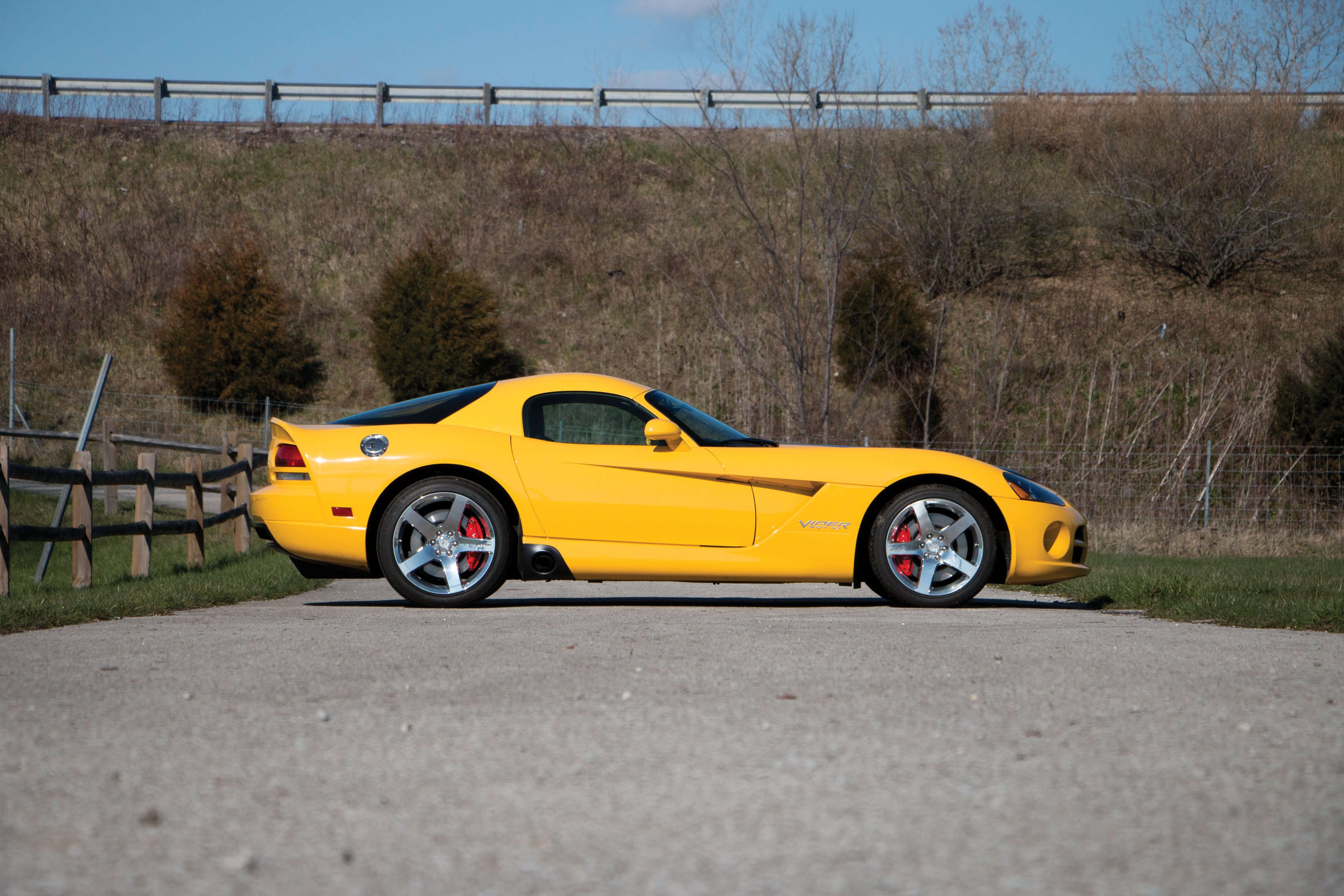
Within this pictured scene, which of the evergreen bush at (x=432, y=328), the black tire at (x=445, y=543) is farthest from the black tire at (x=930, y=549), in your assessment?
the evergreen bush at (x=432, y=328)

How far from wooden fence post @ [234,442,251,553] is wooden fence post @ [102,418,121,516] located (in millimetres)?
1671

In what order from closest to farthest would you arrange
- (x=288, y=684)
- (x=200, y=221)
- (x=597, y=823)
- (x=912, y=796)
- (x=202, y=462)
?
(x=597, y=823)
(x=912, y=796)
(x=288, y=684)
(x=202, y=462)
(x=200, y=221)

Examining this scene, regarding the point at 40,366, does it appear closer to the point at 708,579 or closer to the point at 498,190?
the point at 498,190

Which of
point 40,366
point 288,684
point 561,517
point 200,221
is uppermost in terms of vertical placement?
point 200,221

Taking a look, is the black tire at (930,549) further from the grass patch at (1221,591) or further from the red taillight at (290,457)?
the red taillight at (290,457)

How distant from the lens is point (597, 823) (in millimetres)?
2635

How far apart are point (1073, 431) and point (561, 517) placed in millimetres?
18660

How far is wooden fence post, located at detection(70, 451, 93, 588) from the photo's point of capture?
8.75 m

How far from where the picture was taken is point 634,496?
7.24 metres

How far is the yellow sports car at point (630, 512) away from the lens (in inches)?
285

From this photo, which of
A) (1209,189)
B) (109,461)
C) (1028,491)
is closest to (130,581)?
(109,461)

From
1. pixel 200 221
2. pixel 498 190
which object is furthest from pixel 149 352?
pixel 498 190

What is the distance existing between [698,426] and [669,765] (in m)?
4.61

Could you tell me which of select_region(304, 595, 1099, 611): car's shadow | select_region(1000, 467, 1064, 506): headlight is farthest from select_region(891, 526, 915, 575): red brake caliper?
select_region(1000, 467, 1064, 506): headlight
